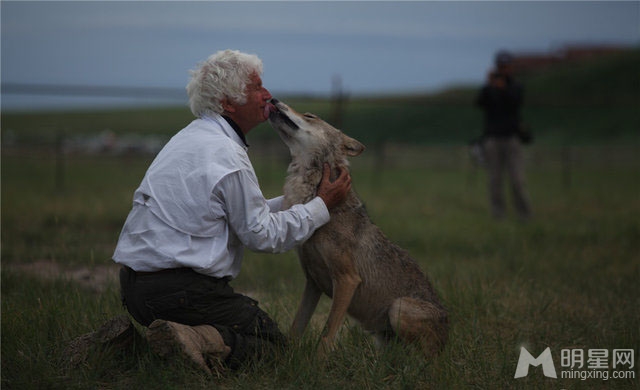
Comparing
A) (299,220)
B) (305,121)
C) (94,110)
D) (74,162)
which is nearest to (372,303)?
(299,220)

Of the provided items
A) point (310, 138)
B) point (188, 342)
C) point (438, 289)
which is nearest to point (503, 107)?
point (438, 289)

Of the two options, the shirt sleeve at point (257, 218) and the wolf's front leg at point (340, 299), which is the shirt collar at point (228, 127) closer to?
the shirt sleeve at point (257, 218)

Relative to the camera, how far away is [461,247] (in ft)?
28.8

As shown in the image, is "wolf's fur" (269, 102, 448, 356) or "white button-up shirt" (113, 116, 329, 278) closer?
"white button-up shirt" (113, 116, 329, 278)

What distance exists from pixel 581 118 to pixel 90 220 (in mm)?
54910

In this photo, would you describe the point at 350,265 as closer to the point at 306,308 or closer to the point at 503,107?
the point at 306,308

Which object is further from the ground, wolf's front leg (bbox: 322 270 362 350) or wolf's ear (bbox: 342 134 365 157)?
wolf's ear (bbox: 342 134 365 157)

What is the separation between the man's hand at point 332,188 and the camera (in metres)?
4.41

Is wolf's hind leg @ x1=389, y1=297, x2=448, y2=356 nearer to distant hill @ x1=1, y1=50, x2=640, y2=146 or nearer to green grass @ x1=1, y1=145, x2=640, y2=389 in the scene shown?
green grass @ x1=1, y1=145, x2=640, y2=389

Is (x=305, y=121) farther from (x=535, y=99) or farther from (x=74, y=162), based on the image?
(x=74, y=162)

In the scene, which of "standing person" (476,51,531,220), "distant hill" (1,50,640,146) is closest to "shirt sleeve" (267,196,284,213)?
"standing person" (476,51,531,220)

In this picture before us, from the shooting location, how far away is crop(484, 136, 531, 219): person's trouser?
10.7 metres

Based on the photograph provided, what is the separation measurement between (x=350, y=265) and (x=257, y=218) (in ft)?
2.96

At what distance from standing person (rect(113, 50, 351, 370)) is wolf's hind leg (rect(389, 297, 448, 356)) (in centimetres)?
91
